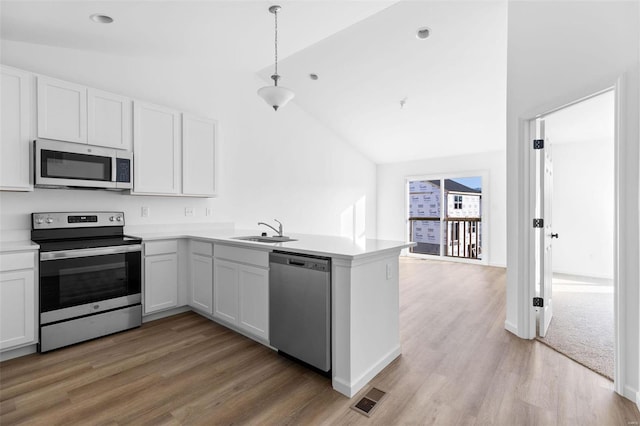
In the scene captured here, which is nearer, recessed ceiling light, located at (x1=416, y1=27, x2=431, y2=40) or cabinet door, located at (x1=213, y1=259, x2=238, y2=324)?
cabinet door, located at (x1=213, y1=259, x2=238, y2=324)

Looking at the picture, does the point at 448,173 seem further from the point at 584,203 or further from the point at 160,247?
the point at 160,247

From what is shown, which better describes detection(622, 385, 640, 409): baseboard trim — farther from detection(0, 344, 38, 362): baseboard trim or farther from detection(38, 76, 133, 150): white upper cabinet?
detection(38, 76, 133, 150): white upper cabinet

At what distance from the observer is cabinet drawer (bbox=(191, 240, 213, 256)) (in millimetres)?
3156

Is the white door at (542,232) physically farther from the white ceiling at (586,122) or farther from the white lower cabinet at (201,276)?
the white lower cabinet at (201,276)

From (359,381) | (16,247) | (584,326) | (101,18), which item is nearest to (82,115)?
(101,18)

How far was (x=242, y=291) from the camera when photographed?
9.08ft

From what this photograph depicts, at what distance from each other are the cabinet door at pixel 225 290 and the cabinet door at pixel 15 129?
1716 millimetres

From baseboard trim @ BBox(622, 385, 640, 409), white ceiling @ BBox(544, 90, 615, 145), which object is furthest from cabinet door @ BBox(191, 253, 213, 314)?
white ceiling @ BBox(544, 90, 615, 145)

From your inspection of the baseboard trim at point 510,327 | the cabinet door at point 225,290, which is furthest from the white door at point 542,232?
the cabinet door at point 225,290

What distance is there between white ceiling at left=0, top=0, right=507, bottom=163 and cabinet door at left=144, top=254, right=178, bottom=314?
2.21 meters

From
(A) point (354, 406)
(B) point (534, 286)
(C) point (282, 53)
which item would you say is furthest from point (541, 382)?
(C) point (282, 53)

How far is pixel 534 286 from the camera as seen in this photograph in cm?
283

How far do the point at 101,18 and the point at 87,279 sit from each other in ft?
7.37

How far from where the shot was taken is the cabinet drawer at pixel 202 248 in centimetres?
316
